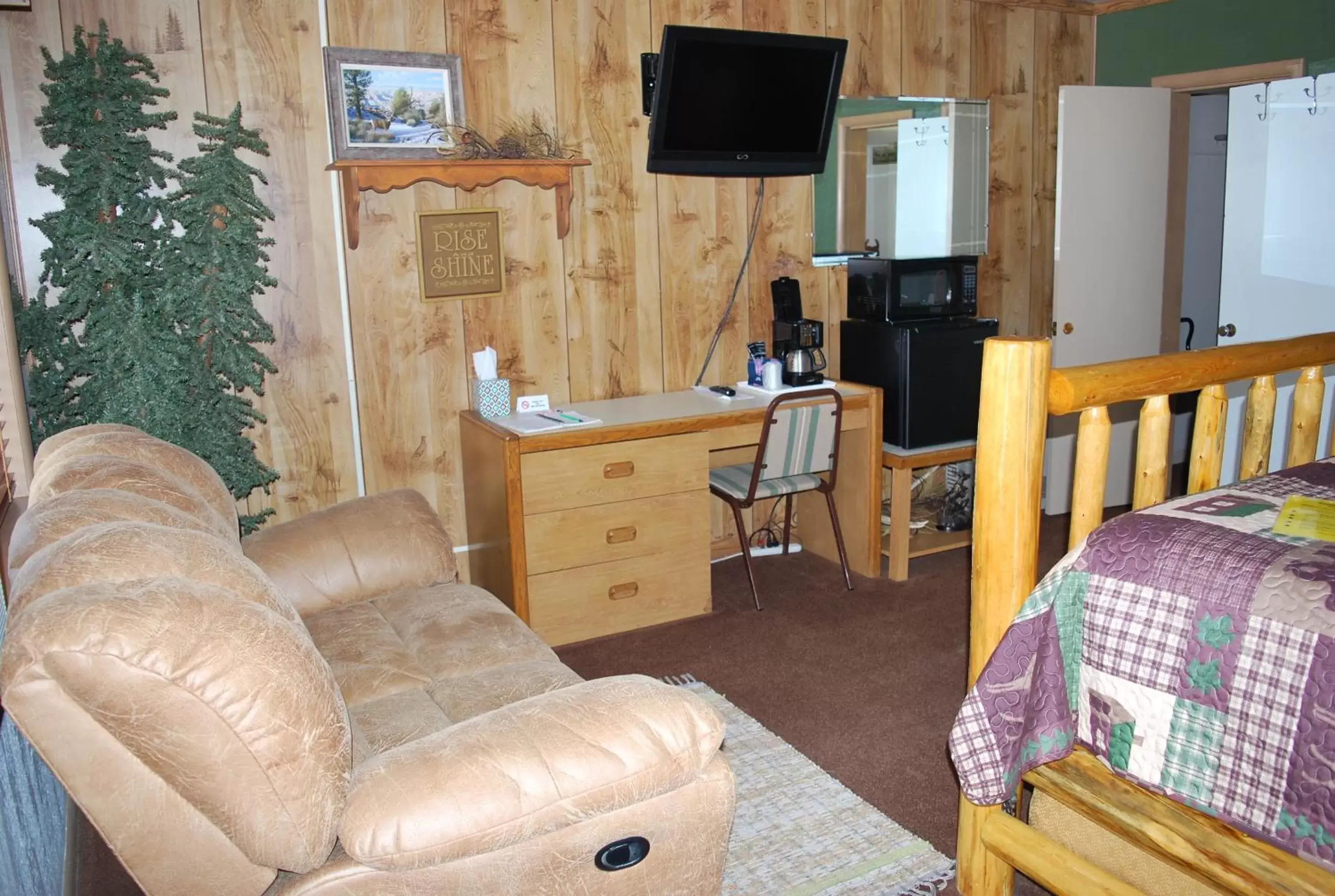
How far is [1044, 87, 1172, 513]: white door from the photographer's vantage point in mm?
4391

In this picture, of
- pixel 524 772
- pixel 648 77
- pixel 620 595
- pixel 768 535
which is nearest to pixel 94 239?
pixel 620 595

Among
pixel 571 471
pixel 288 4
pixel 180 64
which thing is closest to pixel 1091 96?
pixel 571 471

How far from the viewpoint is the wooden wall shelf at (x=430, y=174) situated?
10.8 ft

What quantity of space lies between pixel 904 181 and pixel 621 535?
2.08 meters

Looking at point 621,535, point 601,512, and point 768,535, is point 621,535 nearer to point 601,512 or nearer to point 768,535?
point 601,512

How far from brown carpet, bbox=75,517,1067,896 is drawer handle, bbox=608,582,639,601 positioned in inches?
5.3

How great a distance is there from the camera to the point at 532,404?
369 cm

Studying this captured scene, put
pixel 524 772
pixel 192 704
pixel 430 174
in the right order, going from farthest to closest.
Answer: pixel 430 174
pixel 524 772
pixel 192 704

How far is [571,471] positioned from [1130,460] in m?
2.75

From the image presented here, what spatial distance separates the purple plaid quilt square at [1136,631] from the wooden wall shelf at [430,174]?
2422 mm

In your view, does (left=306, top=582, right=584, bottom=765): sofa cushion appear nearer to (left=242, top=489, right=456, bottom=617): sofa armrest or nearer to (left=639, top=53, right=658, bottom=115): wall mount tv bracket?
(left=242, top=489, right=456, bottom=617): sofa armrest

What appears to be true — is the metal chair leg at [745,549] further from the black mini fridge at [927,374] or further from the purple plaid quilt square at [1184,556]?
the purple plaid quilt square at [1184,556]

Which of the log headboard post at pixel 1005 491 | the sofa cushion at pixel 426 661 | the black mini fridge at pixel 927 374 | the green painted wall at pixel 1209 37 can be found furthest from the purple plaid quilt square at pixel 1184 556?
the green painted wall at pixel 1209 37

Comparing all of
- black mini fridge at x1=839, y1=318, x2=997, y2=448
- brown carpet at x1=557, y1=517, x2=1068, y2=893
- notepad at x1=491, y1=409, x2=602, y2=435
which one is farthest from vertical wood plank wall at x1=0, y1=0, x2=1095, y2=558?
brown carpet at x1=557, y1=517, x2=1068, y2=893
